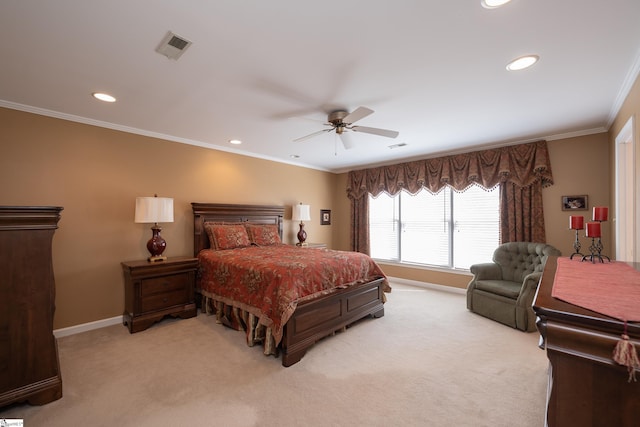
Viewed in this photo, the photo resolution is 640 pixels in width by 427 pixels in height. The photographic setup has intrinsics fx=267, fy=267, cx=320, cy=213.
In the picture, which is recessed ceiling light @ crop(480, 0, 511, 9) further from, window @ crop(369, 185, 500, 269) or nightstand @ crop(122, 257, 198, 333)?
nightstand @ crop(122, 257, 198, 333)

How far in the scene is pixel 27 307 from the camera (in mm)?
1911

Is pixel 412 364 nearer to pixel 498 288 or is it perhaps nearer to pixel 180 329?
pixel 498 288

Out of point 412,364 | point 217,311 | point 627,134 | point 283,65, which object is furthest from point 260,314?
point 627,134

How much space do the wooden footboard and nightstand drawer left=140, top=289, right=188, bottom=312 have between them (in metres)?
1.86

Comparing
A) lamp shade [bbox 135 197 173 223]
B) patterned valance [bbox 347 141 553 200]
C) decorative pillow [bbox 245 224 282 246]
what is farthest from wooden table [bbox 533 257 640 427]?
decorative pillow [bbox 245 224 282 246]

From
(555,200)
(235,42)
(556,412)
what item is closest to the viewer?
(556,412)

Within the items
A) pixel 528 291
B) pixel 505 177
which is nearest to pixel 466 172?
pixel 505 177

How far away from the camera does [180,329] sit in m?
3.30

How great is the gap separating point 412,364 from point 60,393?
2888 millimetres

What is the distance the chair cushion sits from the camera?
3402 mm

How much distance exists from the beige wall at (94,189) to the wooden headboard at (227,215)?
133 mm

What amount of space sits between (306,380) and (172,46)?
9.18 feet

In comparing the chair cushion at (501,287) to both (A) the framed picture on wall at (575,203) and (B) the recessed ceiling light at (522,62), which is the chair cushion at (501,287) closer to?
(A) the framed picture on wall at (575,203)

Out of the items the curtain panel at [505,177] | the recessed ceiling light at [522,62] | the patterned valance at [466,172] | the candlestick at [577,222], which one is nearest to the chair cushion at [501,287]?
the curtain panel at [505,177]
